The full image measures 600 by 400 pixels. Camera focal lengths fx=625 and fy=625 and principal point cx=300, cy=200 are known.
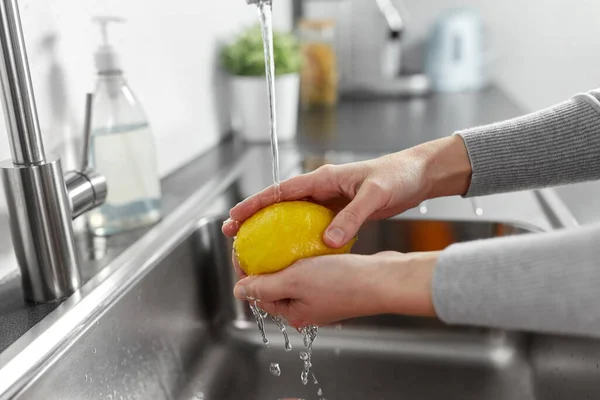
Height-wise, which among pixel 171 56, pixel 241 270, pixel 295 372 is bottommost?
pixel 295 372

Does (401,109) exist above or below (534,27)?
below

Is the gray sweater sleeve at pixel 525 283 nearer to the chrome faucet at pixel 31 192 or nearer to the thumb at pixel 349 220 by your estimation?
the thumb at pixel 349 220

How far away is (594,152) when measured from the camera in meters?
0.79

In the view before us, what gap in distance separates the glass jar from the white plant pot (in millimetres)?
429

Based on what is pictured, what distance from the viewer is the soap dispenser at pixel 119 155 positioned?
2.89 feet

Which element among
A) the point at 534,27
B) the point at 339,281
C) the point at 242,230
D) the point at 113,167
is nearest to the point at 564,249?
the point at 339,281

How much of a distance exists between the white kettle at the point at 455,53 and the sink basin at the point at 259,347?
4.00ft

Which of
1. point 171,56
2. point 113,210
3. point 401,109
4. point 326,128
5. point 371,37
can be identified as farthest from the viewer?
point 371,37

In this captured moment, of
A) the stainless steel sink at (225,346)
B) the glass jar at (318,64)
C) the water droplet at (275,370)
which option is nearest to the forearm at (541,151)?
the stainless steel sink at (225,346)

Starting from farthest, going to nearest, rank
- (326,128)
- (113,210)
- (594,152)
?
(326,128)
(113,210)
(594,152)

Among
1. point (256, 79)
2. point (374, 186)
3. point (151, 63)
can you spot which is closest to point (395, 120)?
point (256, 79)

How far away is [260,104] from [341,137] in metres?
0.21

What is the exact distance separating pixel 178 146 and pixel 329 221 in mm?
595

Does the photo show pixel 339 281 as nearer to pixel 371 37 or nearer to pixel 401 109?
pixel 401 109
